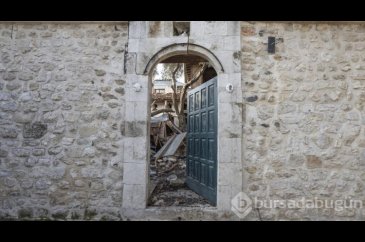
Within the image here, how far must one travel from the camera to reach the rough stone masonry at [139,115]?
3.53 meters

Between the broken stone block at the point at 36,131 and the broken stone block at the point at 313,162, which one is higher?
the broken stone block at the point at 36,131

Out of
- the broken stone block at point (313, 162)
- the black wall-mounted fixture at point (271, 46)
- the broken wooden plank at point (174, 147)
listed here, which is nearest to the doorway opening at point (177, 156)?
the broken wooden plank at point (174, 147)

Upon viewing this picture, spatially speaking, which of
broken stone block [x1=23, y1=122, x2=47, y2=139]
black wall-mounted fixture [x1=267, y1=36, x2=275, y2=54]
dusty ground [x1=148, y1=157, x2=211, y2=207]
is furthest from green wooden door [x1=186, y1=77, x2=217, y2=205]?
broken stone block [x1=23, y1=122, x2=47, y2=139]

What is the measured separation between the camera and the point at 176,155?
7105mm

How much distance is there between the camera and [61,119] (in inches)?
144

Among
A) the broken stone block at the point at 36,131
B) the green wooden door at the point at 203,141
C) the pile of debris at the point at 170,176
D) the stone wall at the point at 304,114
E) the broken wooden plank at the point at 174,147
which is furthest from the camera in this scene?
the broken wooden plank at the point at 174,147

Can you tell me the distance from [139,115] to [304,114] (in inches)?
95.2

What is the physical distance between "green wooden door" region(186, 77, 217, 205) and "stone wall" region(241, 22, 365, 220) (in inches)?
21.4

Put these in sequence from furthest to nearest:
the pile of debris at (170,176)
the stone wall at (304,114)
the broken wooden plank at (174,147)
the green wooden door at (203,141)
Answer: the broken wooden plank at (174,147), the pile of debris at (170,176), the green wooden door at (203,141), the stone wall at (304,114)

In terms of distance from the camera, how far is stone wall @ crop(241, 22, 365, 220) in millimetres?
3510

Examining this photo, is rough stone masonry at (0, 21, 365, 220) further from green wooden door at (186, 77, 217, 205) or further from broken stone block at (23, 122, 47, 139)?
green wooden door at (186, 77, 217, 205)

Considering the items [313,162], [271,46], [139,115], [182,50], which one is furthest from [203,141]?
→ [271,46]

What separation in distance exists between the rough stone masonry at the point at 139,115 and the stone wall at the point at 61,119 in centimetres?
1

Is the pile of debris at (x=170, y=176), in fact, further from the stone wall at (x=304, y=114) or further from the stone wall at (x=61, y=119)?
the stone wall at (x=304, y=114)
